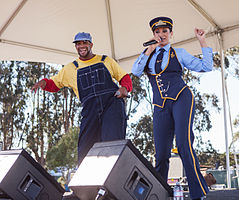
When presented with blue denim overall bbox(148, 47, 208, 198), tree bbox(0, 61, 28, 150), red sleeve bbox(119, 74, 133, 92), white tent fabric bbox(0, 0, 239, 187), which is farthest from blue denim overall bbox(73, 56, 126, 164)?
tree bbox(0, 61, 28, 150)

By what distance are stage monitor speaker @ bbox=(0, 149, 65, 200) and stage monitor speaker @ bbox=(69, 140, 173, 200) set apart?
1.57 ft

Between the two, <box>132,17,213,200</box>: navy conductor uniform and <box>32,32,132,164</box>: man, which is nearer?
<box>132,17,213,200</box>: navy conductor uniform

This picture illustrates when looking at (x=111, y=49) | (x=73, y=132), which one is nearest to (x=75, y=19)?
(x=111, y=49)

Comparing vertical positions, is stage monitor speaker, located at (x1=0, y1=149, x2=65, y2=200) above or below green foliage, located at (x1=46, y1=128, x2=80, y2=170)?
below

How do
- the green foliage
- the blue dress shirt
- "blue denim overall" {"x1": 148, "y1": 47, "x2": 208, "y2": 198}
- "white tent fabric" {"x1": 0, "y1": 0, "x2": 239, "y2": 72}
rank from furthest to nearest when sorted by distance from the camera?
the green foliage, "white tent fabric" {"x1": 0, "y1": 0, "x2": 239, "y2": 72}, the blue dress shirt, "blue denim overall" {"x1": 148, "y1": 47, "x2": 208, "y2": 198}

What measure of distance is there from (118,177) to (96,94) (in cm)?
114

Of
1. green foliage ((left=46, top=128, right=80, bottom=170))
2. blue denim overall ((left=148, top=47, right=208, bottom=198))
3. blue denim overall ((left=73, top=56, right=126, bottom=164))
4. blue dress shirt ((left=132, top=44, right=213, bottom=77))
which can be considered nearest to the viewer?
blue denim overall ((left=148, top=47, right=208, bottom=198))

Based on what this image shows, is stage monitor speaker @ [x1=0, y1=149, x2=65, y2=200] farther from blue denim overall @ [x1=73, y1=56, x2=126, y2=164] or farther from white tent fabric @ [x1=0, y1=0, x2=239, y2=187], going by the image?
white tent fabric @ [x1=0, y1=0, x2=239, y2=187]

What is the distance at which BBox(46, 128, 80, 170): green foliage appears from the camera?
48.9 feet

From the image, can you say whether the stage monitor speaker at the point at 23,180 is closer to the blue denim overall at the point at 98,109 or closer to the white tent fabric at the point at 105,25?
the blue denim overall at the point at 98,109

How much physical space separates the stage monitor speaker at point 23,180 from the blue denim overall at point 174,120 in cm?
83

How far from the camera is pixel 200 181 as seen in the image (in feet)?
7.39

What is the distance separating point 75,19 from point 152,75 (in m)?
2.77

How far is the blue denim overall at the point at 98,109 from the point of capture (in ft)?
9.23
